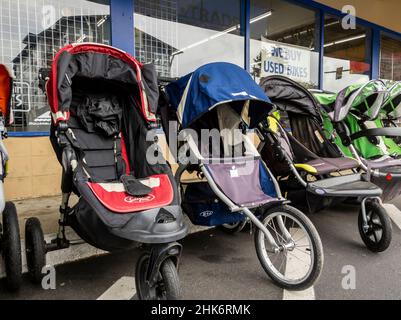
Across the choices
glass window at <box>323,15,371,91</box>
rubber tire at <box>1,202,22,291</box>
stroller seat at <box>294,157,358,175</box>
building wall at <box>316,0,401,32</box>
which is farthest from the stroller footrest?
building wall at <box>316,0,401,32</box>

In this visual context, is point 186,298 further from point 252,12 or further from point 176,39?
point 252,12

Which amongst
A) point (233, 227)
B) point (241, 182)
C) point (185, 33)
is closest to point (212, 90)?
point (241, 182)

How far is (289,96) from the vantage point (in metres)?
3.97

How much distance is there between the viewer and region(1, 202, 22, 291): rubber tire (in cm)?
232

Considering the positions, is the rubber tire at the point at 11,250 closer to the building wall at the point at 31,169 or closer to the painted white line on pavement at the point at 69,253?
the painted white line on pavement at the point at 69,253

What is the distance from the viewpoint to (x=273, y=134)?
3381 millimetres

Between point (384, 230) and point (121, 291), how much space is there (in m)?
2.36

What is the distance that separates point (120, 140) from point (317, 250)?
1.90 meters

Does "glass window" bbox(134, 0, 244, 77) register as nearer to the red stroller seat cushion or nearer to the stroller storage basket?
the stroller storage basket

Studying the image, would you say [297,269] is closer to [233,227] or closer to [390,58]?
[233,227]

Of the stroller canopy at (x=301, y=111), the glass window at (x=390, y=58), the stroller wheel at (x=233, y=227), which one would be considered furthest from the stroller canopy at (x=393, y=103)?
the glass window at (x=390, y=58)

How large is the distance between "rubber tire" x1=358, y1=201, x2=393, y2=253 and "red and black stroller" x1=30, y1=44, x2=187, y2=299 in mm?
2034

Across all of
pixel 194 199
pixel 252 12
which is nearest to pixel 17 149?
pixel 194 199

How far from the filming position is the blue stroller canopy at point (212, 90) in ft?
9.14
